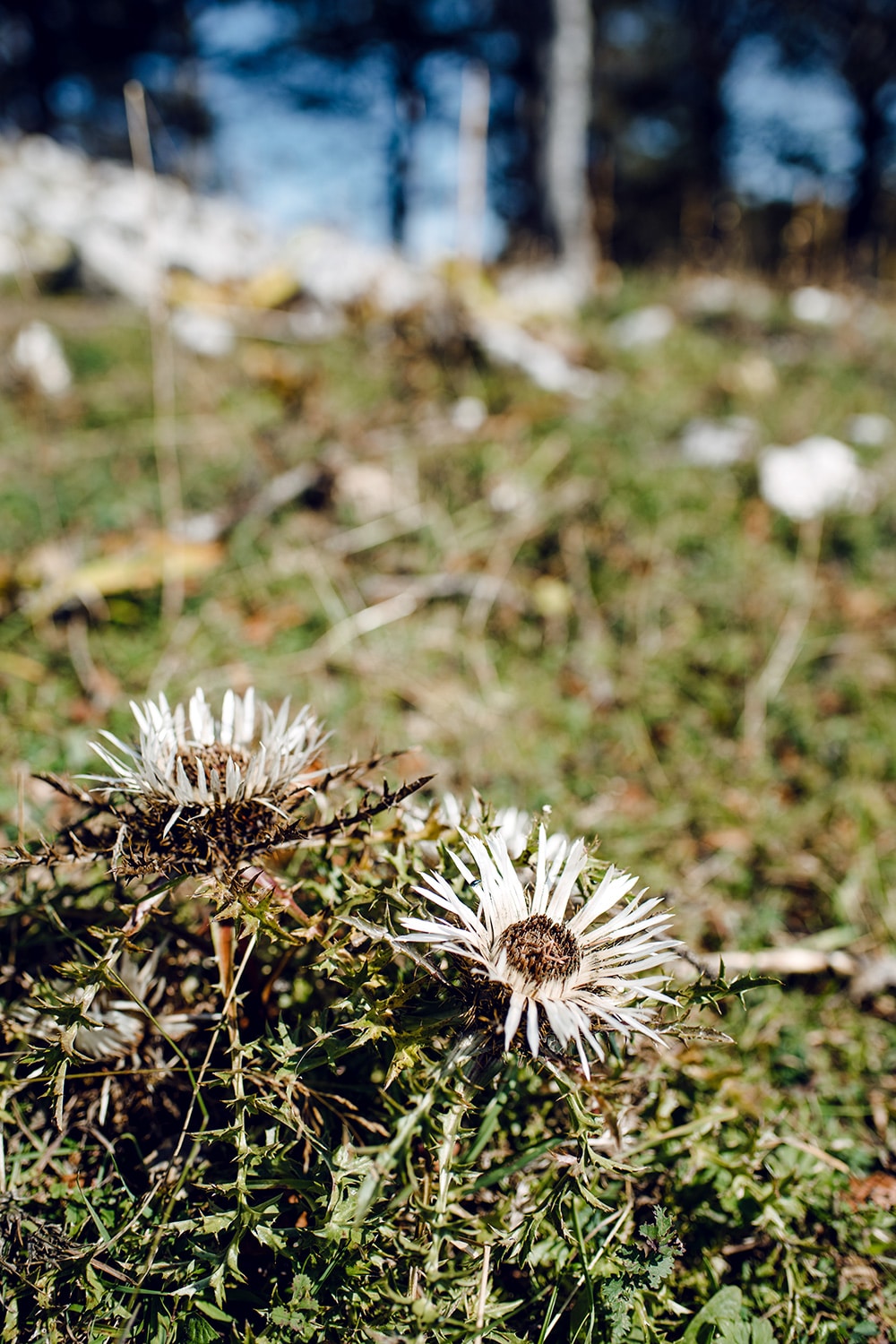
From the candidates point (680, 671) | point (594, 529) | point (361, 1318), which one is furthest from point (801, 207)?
point (361, 1318)

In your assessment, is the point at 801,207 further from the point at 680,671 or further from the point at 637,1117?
the point at 637,1117

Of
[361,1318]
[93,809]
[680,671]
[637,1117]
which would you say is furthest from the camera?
[680,671]

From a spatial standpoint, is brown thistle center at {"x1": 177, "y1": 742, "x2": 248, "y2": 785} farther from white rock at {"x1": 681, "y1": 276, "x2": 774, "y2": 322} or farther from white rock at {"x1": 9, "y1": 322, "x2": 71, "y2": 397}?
white rock at {"x1": 681, "y1": 276, "x2": 774, "y2": 322}

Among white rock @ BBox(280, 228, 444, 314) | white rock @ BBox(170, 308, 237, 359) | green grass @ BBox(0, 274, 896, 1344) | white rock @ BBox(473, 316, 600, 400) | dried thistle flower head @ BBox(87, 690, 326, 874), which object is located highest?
white rock @ BBox(280, 228, 444, 314)

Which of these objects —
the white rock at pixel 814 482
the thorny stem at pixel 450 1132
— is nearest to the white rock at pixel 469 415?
the white rock at pixel 814 482

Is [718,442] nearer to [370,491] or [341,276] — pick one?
[370,491]

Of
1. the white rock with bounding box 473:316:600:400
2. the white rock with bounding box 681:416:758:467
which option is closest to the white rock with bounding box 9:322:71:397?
the white rock with bounding box 473:316:600:400
